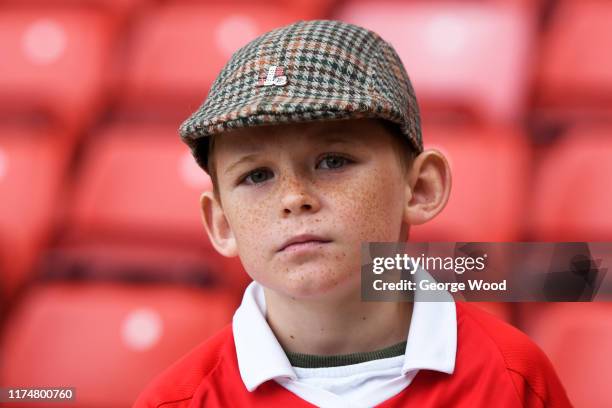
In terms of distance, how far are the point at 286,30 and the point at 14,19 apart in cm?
87

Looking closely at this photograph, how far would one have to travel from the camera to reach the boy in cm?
78

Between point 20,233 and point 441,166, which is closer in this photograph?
point 441,166

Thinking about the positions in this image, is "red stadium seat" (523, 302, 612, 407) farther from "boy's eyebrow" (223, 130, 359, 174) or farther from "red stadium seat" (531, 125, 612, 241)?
"boy's eyebrow" (223, 130, 359, 174)

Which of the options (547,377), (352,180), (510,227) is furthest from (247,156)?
(510,227)

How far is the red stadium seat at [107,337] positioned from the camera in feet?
4.09

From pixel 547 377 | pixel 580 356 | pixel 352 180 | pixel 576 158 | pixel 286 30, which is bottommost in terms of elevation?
pixel 580 356

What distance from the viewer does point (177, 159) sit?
53.6 inches

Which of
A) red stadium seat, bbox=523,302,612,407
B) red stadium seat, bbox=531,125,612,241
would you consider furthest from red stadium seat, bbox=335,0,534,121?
red stadium seat, bbox=523,302,612,407

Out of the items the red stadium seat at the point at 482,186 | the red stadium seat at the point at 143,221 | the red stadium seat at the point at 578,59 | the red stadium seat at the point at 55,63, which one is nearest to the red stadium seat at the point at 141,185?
the red stadium seat at the point at 143,221

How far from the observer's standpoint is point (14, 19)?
5.00 feet

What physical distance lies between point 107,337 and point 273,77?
636 millimetres

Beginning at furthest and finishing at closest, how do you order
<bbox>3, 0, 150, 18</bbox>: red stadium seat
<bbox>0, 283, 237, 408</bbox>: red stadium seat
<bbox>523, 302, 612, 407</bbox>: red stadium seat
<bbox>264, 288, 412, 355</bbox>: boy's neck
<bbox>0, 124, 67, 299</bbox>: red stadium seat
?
<bbox>3, 0, 150, 18</bbox>: red stadium seat
<bbox>0, 124, 67, 299</bbox>: red stadium seat
<bbox>0, 283, 237, 408</bbox>: red stadium seat
<bbox>523, 302, 612, 407</bbox>: red stadium seat
<bbox>264, 288, 412, 355</bbox>: boy's neck

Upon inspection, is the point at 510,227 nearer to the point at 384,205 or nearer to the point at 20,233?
the point at 384,205

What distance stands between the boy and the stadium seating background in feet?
1.15
